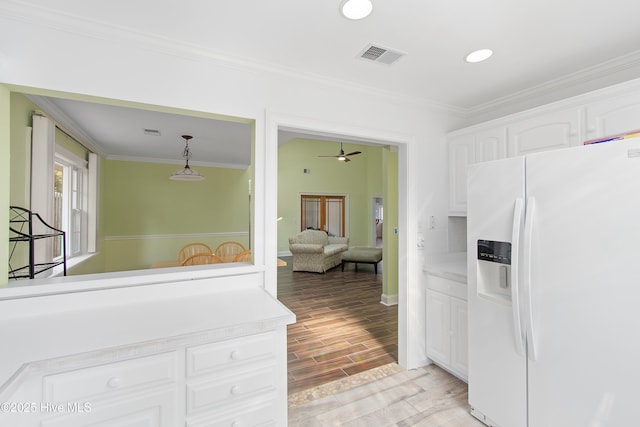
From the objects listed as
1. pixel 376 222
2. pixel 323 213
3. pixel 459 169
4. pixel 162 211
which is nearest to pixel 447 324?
pixel 459 169

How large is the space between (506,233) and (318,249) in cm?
485

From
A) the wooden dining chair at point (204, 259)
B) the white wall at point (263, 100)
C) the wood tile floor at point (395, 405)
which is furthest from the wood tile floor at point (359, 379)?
the wooden dining chair at point (204, 259)

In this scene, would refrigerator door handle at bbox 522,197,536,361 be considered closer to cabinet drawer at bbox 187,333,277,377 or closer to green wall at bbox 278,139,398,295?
cabinet drawer at bbox 187,333,277,377

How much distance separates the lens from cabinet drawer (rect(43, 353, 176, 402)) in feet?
3.57

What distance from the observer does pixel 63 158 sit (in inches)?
134

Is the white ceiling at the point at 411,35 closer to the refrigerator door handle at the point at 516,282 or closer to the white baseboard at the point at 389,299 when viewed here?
the refrigerator door handle at the point at 516,282

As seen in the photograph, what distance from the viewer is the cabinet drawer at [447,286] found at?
7.45 feet

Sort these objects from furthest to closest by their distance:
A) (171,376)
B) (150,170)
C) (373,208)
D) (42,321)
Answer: (373,208) → (150,170) → (42,321) → (171,376)

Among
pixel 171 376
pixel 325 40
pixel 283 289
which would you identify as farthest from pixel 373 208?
pixel 171 376

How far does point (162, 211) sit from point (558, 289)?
6.56 meters

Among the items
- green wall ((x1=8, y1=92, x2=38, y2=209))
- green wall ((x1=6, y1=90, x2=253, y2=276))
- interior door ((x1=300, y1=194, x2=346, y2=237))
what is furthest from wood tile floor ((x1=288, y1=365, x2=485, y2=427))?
interior door ((x1=300, y1=194, x2=346, y2=237))

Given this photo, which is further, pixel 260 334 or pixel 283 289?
pixel 283 289

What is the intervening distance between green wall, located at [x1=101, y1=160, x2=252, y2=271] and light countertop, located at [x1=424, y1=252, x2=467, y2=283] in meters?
5.17

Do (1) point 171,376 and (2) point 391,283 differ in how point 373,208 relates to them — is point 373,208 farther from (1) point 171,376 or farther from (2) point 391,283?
(1) point 171,376
